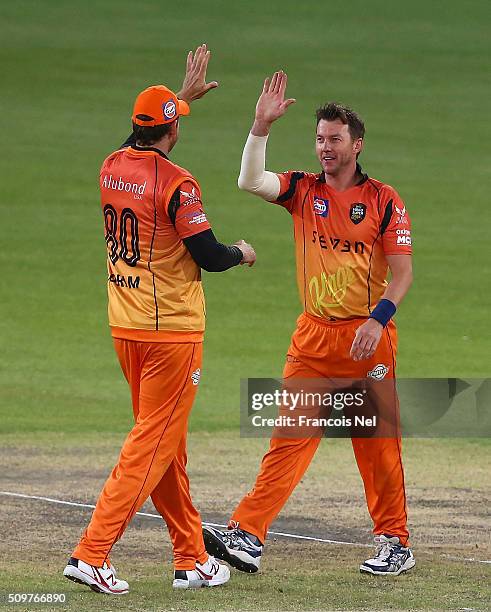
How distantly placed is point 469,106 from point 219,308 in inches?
516

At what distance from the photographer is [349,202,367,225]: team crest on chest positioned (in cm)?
792

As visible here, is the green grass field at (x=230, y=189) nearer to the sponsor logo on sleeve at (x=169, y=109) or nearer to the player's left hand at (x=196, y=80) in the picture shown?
the sponsor logo on sleeve at (x=169, y=109)

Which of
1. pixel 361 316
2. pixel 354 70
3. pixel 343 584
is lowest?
pixel 343 584

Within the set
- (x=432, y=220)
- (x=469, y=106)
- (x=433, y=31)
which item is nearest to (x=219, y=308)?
(x=432, y=220)

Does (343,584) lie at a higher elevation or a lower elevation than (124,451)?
lower

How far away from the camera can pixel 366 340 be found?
758cm

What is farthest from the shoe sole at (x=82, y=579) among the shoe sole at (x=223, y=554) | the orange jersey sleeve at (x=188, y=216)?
the orange jersey sleeve at (x=188, y=216)

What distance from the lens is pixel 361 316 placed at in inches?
313

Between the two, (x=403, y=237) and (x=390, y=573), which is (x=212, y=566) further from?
(x=403, y=237)

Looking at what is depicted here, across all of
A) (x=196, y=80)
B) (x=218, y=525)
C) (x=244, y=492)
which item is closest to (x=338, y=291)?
(x=196, y=80)

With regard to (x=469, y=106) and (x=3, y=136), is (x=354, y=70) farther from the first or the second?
(x=3, y=136)

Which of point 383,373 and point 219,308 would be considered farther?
point 219,308

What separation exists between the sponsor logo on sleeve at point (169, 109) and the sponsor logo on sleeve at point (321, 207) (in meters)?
1.03

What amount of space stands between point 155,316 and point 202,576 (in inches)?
50.2
